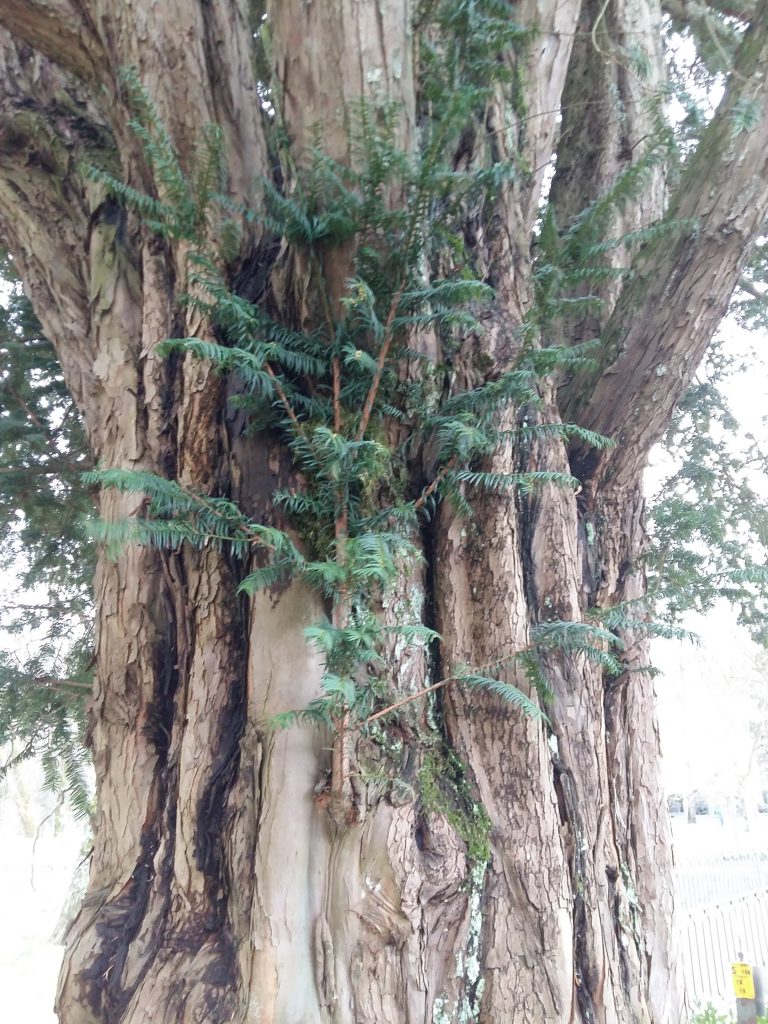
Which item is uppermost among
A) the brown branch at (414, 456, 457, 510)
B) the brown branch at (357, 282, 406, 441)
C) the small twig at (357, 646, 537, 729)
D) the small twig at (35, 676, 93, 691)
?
the brown branch at (357, 282, 406, 441)

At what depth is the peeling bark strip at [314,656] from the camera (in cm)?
173

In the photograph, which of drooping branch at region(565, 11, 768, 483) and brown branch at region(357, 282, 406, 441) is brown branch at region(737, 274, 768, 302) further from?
brown branch at region(357, 282, 406, 441)

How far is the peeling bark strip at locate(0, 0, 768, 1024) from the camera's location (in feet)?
5.69

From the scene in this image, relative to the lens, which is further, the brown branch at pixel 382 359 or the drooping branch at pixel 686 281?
the drooping branch at pixel 686 281

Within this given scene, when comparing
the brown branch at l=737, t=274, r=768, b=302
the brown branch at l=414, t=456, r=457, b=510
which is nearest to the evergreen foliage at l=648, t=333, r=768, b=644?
the brown branch at l=737, t=274, r=768, b=302

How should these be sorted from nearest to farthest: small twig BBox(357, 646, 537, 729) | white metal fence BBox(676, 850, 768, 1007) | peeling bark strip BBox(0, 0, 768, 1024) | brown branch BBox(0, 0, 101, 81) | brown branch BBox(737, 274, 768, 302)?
small twig BBox(357, 646, 537, 729) → peeling bark strip BBox(0, 0, 768, 1024) → brown branch BBox(0, 0, 101, 81) → brown branch BBox(737, 274, 768, 302) → white metal fence BBox(676, 850, 768, 1007)

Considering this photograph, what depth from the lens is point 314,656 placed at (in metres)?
1.85

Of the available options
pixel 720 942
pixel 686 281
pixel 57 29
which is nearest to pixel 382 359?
pixel 686 281

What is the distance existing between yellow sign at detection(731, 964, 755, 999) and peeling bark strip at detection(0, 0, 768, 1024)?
3.65 metres

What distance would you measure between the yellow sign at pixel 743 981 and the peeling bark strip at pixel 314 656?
365cm

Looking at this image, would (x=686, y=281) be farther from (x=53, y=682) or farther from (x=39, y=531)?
(x=39, y=531)

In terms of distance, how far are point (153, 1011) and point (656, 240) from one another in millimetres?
2504

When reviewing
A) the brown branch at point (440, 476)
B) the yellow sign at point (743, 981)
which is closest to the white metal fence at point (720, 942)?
the yellow sign at point (743, 981)

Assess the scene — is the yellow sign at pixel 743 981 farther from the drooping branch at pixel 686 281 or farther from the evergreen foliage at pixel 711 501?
the drooping branch at pixel 686 281
